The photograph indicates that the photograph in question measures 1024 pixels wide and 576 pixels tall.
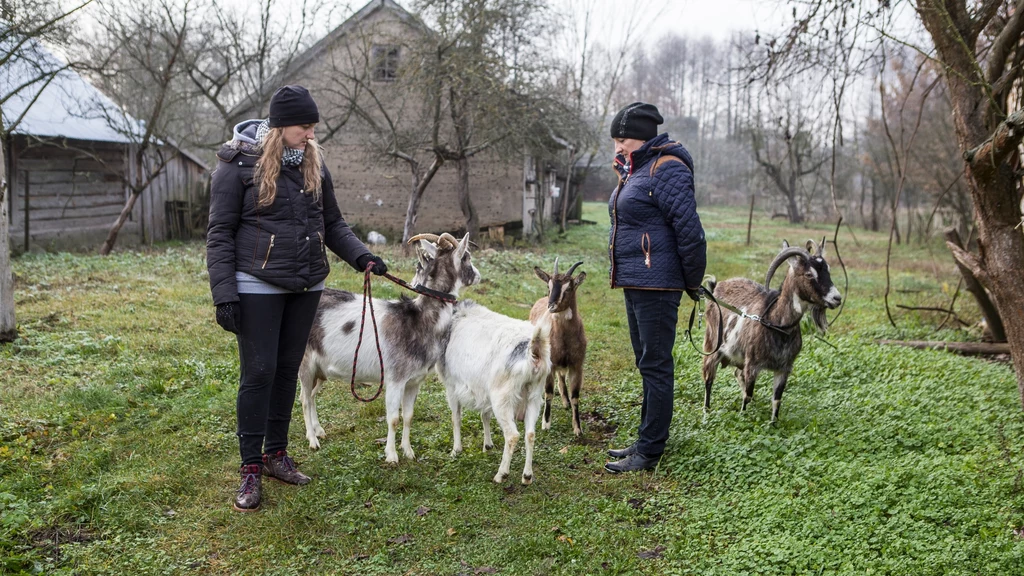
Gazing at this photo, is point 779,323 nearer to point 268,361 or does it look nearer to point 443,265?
point 443,265

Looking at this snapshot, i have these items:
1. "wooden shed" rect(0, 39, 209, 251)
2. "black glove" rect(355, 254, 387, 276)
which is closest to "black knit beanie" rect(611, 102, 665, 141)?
"black glove" rect(355, 254, 387, 276)

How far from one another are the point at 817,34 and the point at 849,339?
144 inches

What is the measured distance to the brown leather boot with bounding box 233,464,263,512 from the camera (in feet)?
13.1

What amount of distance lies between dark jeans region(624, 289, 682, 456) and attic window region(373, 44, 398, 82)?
1338cm

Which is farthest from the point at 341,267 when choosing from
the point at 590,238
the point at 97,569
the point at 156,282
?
the point at 590,238

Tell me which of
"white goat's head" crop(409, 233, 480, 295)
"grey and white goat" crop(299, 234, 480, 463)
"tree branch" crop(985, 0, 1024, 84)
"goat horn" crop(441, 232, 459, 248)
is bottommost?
"grey and white goat" crop(299, 234, 480, 463)

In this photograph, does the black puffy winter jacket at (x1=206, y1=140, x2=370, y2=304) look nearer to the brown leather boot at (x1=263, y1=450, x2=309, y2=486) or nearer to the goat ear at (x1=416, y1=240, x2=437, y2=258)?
the goat ear at (x1=416, y1=240, x2=437, y2=258)

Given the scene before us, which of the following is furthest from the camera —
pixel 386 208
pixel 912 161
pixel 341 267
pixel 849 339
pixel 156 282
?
pixel 912 161

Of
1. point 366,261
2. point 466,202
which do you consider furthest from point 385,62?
point 366,261

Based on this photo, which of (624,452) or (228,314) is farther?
(624,452)

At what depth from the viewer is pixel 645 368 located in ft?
15.1

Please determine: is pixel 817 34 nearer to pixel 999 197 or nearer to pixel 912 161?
pixel 999 197

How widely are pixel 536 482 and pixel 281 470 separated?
5.21ft

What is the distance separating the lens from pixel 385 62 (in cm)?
1706
